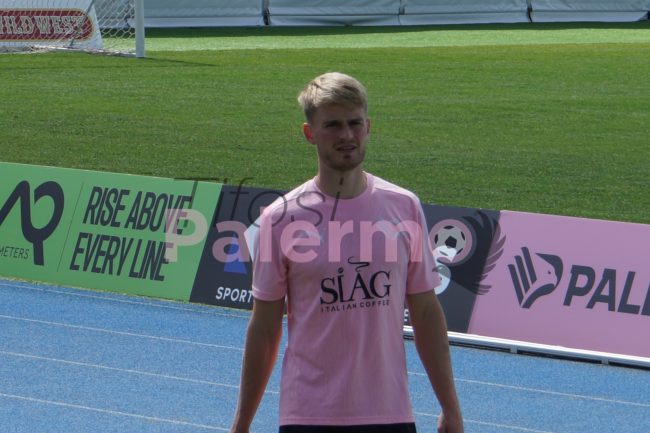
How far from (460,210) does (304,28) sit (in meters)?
23.3

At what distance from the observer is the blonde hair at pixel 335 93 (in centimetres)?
362

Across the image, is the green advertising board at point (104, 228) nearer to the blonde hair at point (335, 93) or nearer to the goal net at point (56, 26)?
the blonde hair at point (335, 93)

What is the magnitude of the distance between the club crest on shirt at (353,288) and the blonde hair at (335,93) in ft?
1.46

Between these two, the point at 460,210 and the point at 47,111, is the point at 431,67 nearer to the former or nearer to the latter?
the point at 47,111

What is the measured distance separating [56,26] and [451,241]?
53.4ft

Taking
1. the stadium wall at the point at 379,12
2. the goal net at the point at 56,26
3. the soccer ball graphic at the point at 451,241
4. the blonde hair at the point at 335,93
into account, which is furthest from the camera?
the stadium wall at the point at 379,12

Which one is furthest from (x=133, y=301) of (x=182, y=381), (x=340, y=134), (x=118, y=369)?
(x=340, y=134)

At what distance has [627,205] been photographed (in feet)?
43.4

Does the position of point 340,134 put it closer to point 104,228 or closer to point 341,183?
point 341,183

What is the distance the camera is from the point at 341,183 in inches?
146

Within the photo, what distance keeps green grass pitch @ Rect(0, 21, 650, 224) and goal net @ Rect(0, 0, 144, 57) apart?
326mm

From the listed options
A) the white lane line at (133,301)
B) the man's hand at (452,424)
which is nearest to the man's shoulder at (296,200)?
the man's hand at (452,424)

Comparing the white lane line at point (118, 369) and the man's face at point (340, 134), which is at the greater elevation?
the man's face at point (340, 134)

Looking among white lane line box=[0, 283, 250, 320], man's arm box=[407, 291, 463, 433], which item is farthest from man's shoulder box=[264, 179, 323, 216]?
white lane line box=[0, 283, 250, 320]
